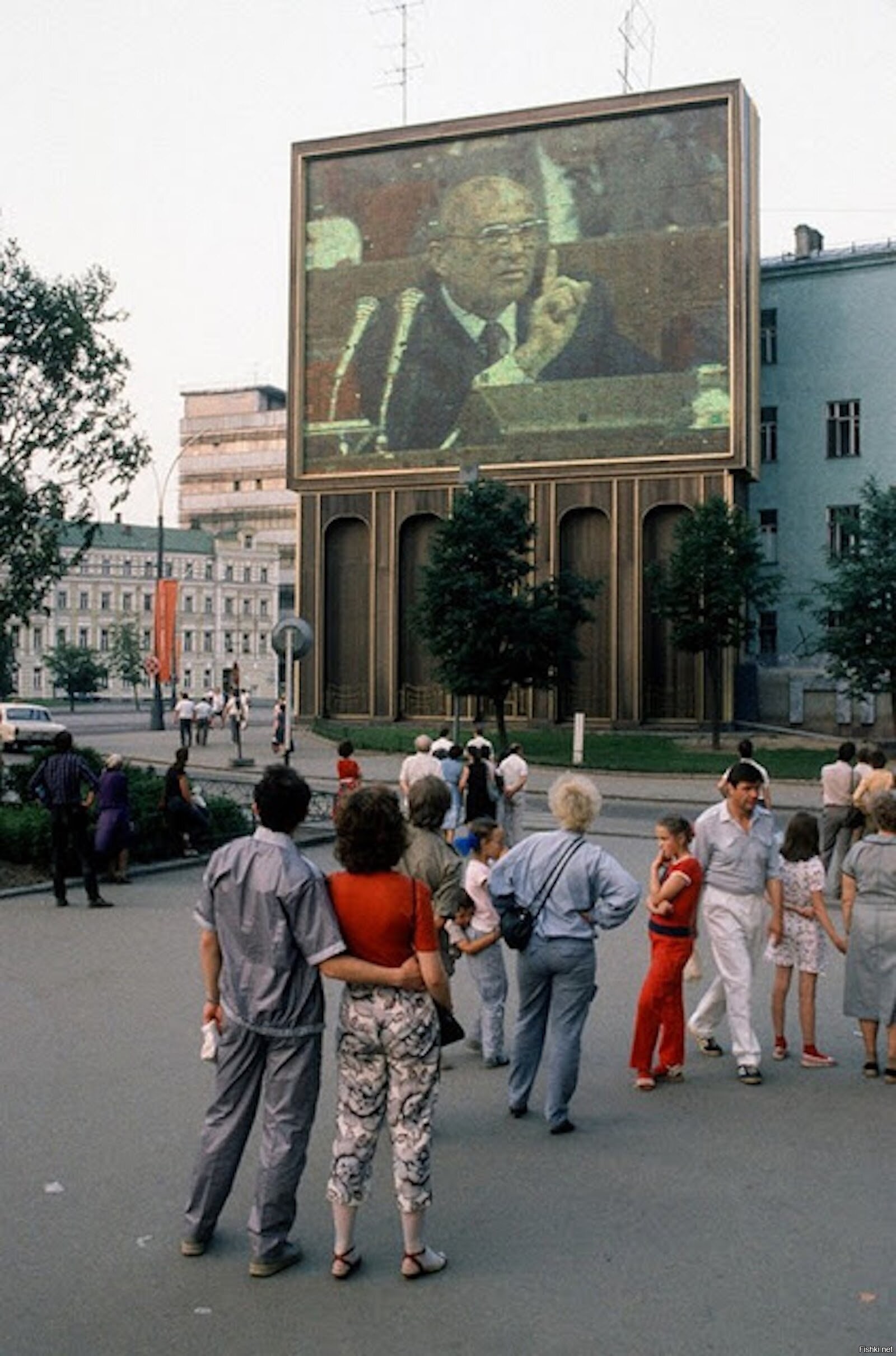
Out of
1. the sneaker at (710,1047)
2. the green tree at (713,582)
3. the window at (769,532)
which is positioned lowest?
the sneaker at (710,1047)

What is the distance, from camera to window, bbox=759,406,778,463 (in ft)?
186

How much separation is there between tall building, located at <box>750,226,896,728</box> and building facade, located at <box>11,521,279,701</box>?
71280 mm

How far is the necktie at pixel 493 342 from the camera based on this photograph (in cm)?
5091

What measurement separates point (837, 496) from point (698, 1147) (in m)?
51.1

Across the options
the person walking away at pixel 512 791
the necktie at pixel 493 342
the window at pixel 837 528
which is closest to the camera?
the person walking away at pixel 512 791

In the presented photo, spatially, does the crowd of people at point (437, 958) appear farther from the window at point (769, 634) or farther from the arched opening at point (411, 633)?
the window at point (769, 634)

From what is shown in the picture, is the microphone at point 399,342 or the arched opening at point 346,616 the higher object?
the microphone at point 399,342

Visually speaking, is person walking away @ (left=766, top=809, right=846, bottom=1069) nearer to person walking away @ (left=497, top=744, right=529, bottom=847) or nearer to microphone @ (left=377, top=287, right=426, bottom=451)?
person walking away @ (left=497, top=744, right=529, bottom=847)

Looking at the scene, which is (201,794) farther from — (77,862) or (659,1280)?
(659,1280)

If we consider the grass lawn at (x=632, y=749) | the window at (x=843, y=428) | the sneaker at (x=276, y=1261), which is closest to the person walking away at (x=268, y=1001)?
the sneaker at (x=276, y=1261)

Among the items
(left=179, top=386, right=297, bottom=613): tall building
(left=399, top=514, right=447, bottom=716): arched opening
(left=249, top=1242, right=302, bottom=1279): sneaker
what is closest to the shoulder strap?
(left=249, top=1242, right=302, bottom=1279): sneaker

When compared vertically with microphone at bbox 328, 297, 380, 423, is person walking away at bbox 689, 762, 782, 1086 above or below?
below

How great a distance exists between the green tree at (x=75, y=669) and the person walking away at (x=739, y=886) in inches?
3721

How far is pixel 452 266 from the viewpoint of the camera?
51.9m
